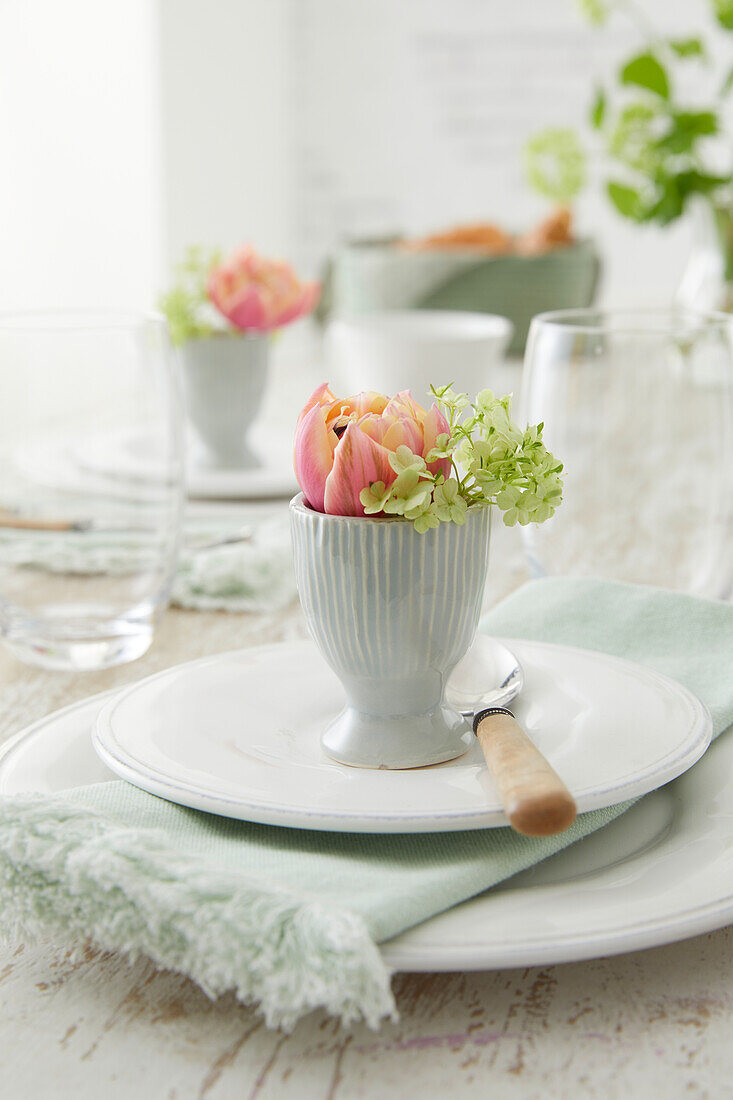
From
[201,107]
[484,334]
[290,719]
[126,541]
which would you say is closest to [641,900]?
[290,719]

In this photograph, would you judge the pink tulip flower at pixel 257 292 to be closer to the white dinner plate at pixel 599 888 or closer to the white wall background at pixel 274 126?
the white dinner plate at pixel 599 888

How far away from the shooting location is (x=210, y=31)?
3.23 meters

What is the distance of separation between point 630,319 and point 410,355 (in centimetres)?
48

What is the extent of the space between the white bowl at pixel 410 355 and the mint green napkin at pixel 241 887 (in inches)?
31.2

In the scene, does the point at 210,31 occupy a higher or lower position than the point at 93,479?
higher

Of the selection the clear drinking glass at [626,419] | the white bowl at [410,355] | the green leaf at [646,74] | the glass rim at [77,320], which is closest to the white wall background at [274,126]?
the green leaf at [646,74]

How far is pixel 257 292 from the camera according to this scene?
1.06 metres

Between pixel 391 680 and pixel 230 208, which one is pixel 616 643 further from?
pixel 230 208

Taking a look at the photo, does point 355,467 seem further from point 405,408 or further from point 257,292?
point 257,292

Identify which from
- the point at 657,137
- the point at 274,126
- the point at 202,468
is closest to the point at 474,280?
the point at 657,137

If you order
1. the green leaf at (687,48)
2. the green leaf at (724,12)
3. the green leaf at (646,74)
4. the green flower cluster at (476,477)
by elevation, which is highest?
the green leaf at (724,12)

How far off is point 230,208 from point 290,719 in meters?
3.20

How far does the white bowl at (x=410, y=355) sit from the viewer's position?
118cm

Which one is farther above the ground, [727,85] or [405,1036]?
[727,85]
